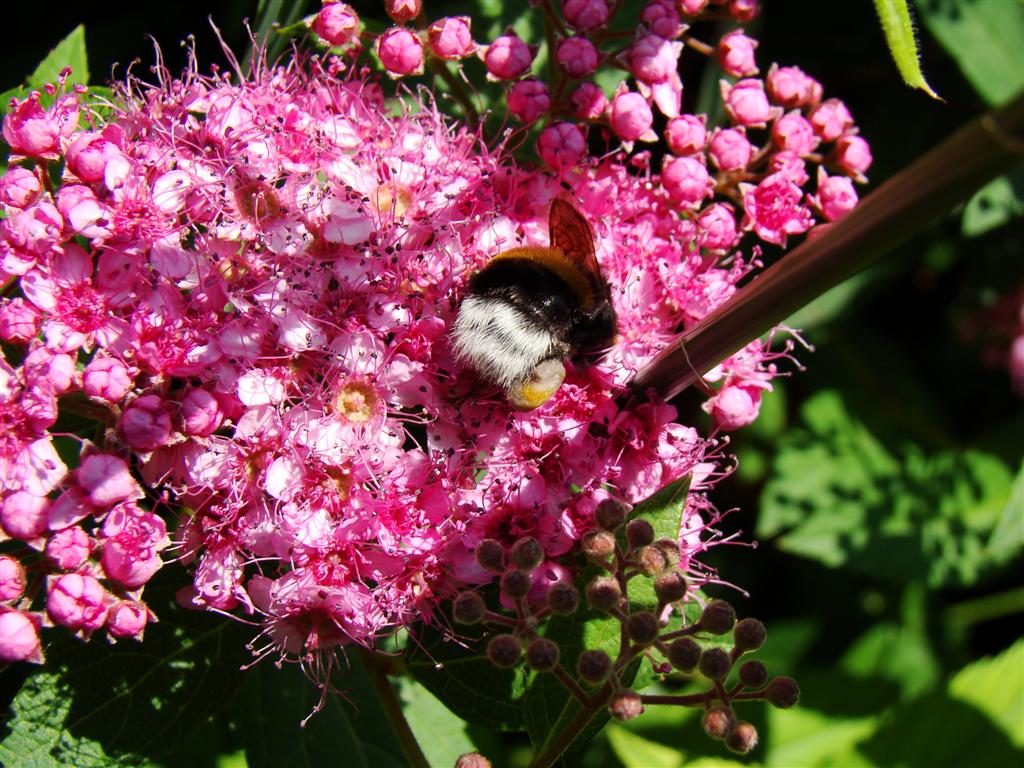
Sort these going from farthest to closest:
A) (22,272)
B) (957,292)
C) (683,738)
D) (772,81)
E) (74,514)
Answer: (957,292) < (683,738) < (772,81) < (22,272) < (74,514)

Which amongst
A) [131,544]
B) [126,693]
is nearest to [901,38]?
[131,544]

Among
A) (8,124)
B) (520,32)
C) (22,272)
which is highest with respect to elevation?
(520,32)

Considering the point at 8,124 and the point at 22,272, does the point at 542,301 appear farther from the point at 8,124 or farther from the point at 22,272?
the point at 8,124

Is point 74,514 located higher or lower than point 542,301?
lower

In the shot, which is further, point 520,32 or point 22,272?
point 520,32

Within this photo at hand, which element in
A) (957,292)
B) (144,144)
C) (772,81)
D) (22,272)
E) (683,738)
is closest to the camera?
(22,272)

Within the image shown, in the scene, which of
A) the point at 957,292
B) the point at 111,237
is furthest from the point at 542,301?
the point at 957,292

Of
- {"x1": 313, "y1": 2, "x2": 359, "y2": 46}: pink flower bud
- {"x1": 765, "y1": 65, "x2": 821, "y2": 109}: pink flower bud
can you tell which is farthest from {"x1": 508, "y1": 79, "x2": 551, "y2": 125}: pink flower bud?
{"x1": 765, "y1": 65, "x2": 821, "y2": 109}: pink flower bud
